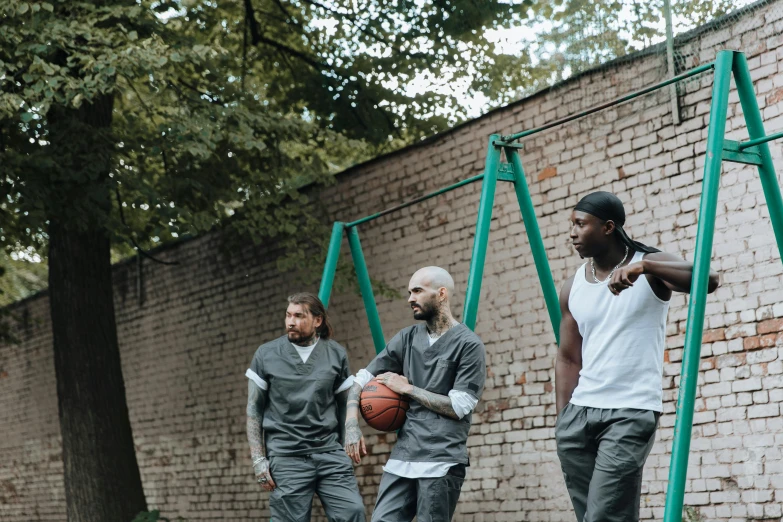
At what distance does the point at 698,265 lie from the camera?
3811 mm

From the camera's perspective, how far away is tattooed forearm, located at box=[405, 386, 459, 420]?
457 cm

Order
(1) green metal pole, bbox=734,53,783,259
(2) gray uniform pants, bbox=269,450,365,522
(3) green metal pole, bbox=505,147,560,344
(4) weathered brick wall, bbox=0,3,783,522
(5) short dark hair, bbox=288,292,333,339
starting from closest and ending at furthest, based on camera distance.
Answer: (1) green metal pole, bbox=734,53,783,259
(3) green metal pole, bbox=505,147,560,344
(2) gray uniform pants, bbox=269,450,365,522
(5) short dark hair, bbox=288,292,333,339
(4) weathered brick wall, bbox=0,3,783,522

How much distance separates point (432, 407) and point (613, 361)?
0.99 meters

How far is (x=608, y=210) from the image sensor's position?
400 centimetres

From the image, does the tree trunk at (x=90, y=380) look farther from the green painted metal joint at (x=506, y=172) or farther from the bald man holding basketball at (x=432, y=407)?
the bald man holding basketball at (x=432, y=407)

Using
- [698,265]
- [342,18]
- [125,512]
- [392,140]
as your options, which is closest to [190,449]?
[125,512]

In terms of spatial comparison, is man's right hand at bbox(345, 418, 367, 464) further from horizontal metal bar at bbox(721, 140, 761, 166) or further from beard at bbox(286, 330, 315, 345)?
horizontal metal bar at bbox(721, 140, 761, 166)

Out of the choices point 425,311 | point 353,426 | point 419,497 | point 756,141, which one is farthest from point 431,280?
point 756,141

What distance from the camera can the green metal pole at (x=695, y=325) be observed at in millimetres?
3689

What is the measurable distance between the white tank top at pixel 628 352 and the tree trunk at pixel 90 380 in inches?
234

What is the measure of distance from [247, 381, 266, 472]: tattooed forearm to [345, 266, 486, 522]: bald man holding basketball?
3.71ft

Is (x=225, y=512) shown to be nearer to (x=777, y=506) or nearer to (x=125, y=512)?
(x=125, y=512)

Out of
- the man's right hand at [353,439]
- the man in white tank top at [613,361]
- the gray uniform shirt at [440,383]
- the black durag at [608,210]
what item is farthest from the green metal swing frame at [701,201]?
the man's right hand at [353,439]

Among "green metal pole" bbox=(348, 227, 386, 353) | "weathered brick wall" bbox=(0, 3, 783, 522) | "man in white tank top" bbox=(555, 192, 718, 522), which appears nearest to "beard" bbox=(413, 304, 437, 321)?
"man in white tank top" bbox=(555, 192, 718, 522)
